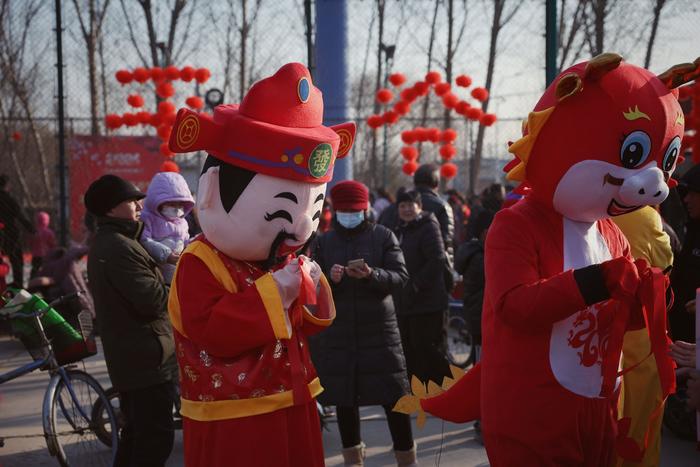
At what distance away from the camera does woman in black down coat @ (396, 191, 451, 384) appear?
19.1 ft

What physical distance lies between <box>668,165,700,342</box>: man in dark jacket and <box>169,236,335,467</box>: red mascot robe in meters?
2.60

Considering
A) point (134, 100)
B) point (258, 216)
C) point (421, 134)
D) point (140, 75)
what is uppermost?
point (140, 75)

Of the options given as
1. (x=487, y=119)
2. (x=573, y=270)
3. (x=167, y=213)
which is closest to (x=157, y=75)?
(x=487, y=119)

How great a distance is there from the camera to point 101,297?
167 inches

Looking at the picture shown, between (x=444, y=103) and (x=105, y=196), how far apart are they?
1027cm

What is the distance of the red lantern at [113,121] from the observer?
39.7ft

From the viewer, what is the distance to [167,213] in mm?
5328

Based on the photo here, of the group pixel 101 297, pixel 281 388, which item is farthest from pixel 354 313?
pixel 281 388

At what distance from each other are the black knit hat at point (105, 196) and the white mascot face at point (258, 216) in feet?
4.75

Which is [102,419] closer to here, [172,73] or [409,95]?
[172,73]

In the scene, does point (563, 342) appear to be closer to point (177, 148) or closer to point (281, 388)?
point (281, 388)

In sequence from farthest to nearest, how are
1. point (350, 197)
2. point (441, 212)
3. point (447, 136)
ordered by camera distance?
point (447, 136), point (441, 212), point (350, 197)

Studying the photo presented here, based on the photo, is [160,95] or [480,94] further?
[480,94]

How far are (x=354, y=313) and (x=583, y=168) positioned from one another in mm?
2307
